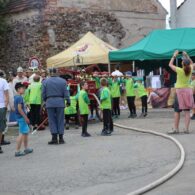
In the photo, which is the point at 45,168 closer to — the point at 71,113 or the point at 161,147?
the point at 161,147

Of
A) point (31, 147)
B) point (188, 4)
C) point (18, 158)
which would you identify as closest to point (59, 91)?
point (31, 147)

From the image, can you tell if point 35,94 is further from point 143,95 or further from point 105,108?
point 143,95

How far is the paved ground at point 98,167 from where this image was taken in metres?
8.04

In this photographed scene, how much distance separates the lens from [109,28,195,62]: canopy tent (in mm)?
19656

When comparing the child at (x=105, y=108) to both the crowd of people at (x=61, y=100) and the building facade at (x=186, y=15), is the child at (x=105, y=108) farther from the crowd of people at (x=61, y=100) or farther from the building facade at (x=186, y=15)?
the building facade at (x=186, y=15)

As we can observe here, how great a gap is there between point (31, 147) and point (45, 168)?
9.28 ft

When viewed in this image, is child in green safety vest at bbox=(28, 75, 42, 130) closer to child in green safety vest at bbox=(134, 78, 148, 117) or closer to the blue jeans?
the blue jeans

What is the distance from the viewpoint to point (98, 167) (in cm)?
950

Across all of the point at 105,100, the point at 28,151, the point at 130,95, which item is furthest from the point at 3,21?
the point at 28,151

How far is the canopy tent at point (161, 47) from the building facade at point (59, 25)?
8.86 meters

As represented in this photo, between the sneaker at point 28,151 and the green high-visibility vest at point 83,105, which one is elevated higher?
the green high-visibility vest at point 83,105

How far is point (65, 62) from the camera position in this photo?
80.1 ft

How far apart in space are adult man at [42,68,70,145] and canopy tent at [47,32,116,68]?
10680mm

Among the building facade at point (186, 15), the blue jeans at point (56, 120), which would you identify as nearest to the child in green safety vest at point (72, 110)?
the blue jeans at point (56, 120)
